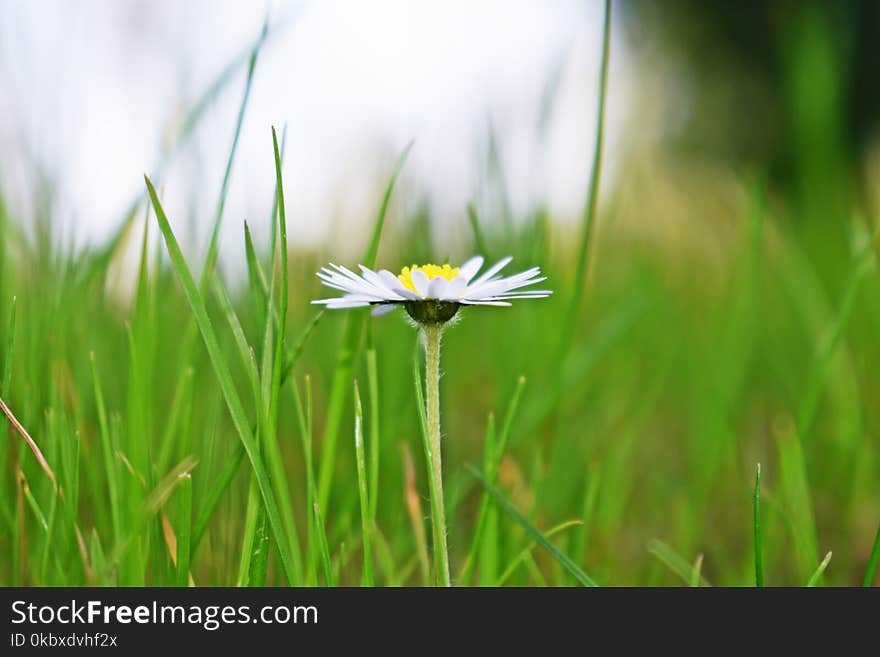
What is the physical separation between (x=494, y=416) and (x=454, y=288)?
Answer: 1.46 ft

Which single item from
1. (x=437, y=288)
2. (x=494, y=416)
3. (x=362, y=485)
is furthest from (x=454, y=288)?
(x=494, y=416)

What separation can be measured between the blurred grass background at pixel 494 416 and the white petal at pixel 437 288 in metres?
0.09

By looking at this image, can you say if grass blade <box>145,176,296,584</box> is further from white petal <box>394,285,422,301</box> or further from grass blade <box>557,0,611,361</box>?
grass blade <box>557,0,611,361</box>

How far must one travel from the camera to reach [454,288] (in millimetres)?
388

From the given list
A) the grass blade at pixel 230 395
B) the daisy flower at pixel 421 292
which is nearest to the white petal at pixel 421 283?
the daisy flower at pixel 421 292

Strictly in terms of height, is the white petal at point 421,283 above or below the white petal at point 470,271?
below

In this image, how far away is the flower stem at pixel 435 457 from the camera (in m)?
0.38

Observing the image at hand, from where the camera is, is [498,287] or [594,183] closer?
[498,287]

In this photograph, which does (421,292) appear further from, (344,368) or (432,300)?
(344,368)

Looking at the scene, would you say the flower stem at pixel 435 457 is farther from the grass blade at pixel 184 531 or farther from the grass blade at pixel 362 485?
the grass blade at pixel 184 531

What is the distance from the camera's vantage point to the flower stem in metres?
0.38
